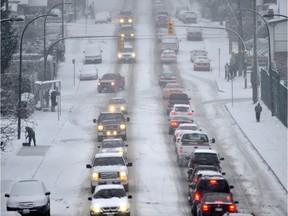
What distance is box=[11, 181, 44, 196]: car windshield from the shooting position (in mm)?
40794

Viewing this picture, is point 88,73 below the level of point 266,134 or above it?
above

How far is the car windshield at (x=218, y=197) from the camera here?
37.8 metres

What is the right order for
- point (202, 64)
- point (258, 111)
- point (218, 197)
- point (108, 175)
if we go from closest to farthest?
point (218, 197), point (108, 175), point (258, 111), point (202, 64)

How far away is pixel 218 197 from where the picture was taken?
125 ft

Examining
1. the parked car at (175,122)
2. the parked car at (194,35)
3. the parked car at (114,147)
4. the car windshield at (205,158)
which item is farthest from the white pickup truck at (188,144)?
the parked car at (194,35)

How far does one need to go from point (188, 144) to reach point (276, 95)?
67.0 feet

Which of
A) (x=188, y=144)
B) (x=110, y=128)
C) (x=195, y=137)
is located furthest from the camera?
(x=110, y=128)

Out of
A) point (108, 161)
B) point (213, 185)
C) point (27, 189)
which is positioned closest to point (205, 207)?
point (213, 185)

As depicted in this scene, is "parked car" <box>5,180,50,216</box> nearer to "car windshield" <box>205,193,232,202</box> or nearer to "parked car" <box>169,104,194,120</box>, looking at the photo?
"car windshield" <box>205,193,232,202</box>

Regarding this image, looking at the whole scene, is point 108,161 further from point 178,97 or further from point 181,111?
point 178,97

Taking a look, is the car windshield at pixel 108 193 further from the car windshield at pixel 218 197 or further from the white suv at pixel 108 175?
the white suv at pixel 108 175

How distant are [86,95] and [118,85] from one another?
344 cm

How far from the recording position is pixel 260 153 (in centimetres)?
5744

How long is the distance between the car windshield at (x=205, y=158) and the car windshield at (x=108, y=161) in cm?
335
